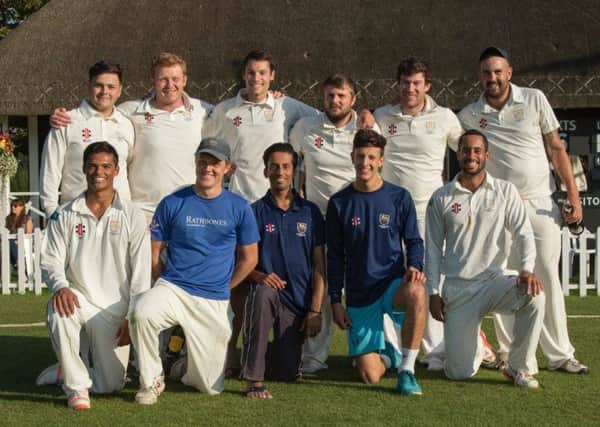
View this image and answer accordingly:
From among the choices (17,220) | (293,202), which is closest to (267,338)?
(293,202)

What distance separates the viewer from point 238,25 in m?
18.8

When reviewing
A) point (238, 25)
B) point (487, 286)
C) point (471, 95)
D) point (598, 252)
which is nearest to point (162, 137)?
point (487, 286)

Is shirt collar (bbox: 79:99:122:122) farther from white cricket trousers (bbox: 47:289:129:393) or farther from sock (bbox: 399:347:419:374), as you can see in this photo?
sock (bbox: 399:347:419:374)

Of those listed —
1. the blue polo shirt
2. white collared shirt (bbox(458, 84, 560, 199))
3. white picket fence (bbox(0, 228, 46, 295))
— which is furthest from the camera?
white picket fence (bbox(0, 228, 46, 295))

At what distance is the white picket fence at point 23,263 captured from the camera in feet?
43.6

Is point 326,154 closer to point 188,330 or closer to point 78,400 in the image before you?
point 188,330

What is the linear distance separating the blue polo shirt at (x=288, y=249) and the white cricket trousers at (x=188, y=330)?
0.54 metres

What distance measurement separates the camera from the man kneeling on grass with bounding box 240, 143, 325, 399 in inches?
280

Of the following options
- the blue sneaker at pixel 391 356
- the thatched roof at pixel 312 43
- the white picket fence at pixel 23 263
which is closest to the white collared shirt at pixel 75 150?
the blue sneaker at pixel 391 356

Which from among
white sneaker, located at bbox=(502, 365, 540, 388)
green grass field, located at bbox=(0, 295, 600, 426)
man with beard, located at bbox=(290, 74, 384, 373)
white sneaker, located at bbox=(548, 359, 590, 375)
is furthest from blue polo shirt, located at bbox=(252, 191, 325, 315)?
white sneaker, located at bbox=(548, 359, 590, 375)

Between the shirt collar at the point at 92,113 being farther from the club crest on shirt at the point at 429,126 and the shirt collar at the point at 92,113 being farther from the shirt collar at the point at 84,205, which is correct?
the club crest on shirt at the point at 429,126

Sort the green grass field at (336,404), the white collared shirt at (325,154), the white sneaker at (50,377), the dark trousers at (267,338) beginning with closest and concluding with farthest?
1. the green grass field at (336,404)
2. the dark trousers at (267,338)
3. the white sneaker at (50,377)
4. the white collared shirt at (325,154)

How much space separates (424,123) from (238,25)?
11.5 meters

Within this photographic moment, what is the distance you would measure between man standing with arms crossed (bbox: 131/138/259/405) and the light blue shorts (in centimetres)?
93
